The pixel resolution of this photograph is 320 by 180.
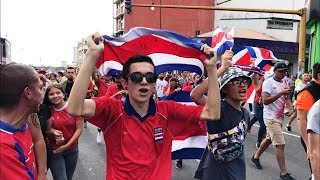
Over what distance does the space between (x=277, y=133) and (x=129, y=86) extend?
4.12m

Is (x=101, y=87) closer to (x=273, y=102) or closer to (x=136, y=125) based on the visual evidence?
(x=273, y=102)

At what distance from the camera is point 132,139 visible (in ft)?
8.30

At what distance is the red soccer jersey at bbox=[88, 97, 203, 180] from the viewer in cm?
251

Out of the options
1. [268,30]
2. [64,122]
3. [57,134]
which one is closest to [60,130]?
[64,122]

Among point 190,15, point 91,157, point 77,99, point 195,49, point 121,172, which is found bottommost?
point 91,157

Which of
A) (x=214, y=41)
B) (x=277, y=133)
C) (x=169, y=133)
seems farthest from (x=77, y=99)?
(x=277, y=133)

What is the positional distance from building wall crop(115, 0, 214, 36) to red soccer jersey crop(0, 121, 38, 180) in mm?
53175

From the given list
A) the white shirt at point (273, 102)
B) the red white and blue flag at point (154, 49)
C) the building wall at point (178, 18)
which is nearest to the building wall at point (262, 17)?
the building wall at point (178, 18)

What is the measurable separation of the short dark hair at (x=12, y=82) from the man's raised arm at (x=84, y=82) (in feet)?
0.90

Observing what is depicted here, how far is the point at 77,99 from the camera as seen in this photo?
2316 millimetres

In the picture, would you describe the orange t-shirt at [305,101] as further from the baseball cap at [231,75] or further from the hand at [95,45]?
the hand at [95,45]

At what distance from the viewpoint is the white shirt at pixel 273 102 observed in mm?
6254

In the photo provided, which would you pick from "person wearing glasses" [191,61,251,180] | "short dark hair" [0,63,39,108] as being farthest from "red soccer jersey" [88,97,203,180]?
"person wearing glasses" [191,61,251,180]

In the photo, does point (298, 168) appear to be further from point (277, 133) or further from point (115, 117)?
point (115, 117)
